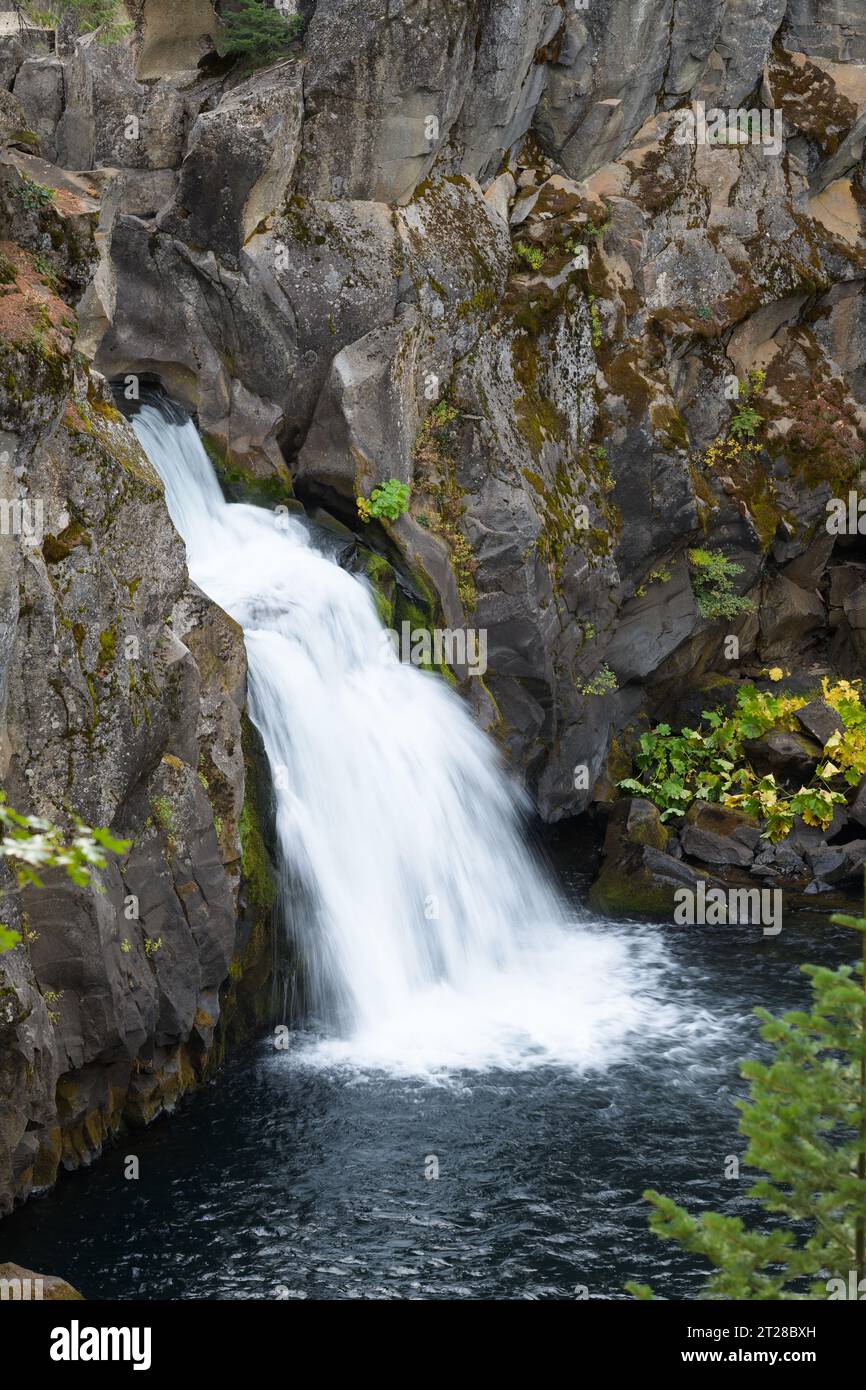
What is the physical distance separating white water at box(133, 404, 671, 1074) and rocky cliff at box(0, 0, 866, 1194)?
3.95ft

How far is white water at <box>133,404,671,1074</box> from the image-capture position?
50.7 feet

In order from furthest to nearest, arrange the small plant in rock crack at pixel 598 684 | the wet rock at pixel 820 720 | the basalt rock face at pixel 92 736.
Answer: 1. the wet rock at pixel 820 720
2. the small plant in rock crack at pixel 598 684
3. the basalt rock face at pixel 92 736

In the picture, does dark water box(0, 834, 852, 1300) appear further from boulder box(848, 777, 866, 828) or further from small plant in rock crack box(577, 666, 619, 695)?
small plant in rock crack box(577, 666, 619, 695)

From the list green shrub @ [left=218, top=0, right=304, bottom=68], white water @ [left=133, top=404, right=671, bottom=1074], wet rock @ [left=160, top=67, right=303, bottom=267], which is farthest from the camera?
green shrub @ [left=218, top=0, right=304, bottom=68]

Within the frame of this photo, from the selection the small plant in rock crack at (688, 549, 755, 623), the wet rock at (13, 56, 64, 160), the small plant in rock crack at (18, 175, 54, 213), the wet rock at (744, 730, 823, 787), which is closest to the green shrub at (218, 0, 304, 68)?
the wet rock at (13, 56, 64, 160)

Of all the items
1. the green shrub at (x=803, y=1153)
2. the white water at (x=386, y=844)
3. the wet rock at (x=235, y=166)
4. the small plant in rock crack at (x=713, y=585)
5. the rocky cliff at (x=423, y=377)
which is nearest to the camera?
the green shrub at (x=803, y=1153)

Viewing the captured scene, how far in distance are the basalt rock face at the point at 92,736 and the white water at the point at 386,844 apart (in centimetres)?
146

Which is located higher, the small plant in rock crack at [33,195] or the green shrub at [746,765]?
the small plant in rock crack at [33,195]

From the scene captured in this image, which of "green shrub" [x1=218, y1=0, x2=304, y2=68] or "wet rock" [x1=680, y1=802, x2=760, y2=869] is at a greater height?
"green shrub" [x1=218, y1=0, x2=304, y2=68]

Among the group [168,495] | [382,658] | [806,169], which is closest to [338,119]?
[168,495]

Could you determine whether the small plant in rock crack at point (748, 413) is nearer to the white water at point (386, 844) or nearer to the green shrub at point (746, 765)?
the green shrub at point (746, 765)

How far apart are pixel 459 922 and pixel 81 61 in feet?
40.2

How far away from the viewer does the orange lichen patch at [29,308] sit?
11.5 meters

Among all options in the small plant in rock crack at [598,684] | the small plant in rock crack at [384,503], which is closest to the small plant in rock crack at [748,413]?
the small plant in rock crack at [598,684]
